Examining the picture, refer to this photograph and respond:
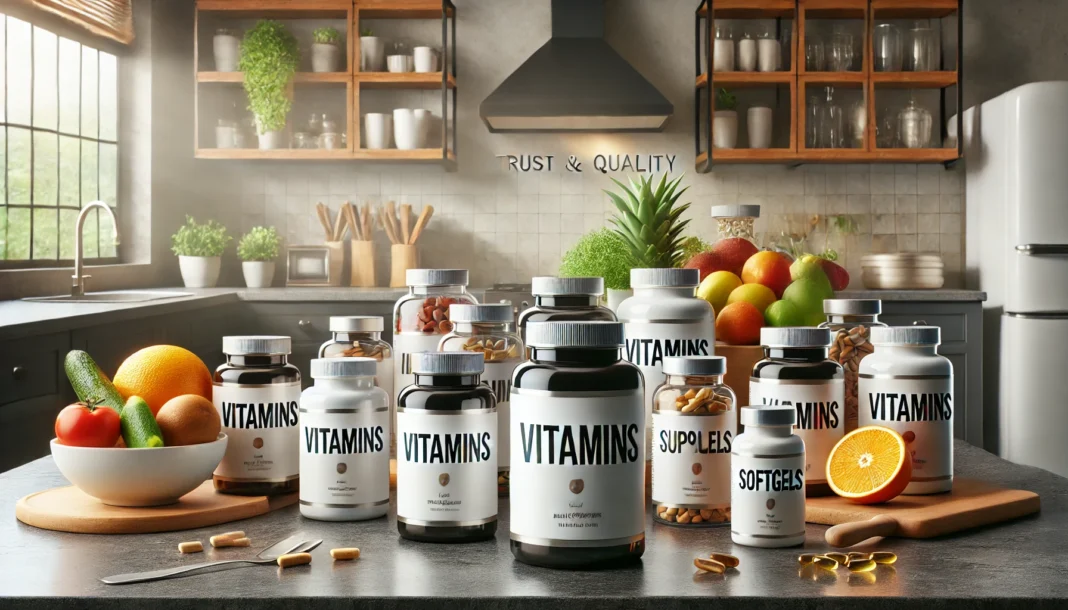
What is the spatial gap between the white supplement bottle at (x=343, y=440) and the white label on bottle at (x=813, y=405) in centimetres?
39

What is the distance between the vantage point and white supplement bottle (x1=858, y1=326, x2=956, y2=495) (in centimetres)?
110

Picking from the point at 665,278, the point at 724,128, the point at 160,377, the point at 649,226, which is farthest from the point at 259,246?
the point at 665,278

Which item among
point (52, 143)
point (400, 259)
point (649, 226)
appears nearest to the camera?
point (649, 226)

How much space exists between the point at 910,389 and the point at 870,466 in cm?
9

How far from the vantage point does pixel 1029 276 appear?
14.5 ft

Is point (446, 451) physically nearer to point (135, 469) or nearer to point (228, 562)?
point (228, 562)

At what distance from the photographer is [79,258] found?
12.4 feet

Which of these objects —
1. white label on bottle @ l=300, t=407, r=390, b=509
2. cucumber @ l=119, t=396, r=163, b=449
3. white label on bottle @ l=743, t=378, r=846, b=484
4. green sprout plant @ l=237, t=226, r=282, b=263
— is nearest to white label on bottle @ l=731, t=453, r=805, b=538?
white label on bottle @ l=743, t=378, r=846, b=484

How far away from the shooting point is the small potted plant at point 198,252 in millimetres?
4855

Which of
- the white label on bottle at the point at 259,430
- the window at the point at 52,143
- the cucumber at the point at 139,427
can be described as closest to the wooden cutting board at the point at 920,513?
the white label on bottle at the point at 259,430

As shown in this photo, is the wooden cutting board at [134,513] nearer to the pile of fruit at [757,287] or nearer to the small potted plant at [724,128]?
the pile of fruit at [757,287]

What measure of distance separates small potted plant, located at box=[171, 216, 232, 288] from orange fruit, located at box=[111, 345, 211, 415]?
3811 millimetres

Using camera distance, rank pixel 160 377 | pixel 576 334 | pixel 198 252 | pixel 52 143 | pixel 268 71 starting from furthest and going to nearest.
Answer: pixel 198 252, pixel 268 71, pixel 52 143, pixel 160 377, pixel 576 334

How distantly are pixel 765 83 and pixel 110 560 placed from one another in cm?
440
